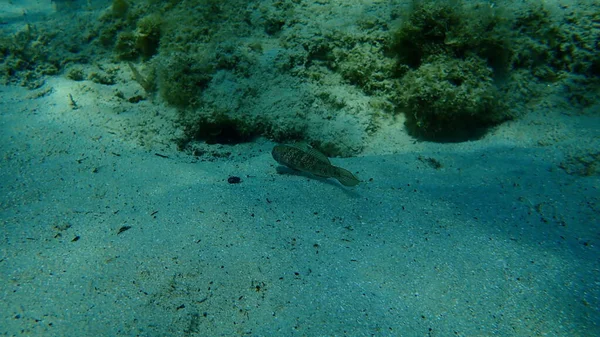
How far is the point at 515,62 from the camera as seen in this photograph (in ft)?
13.4

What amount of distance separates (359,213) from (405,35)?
8.88 feet

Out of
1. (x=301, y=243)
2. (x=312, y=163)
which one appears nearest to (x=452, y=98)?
(x=312, y=163)

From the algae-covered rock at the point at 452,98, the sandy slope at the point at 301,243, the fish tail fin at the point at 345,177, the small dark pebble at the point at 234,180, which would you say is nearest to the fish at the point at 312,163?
the fish tail fin at the point at 345,177

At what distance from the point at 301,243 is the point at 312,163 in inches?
36.8

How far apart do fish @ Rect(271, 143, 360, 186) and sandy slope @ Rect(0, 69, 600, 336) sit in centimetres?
16

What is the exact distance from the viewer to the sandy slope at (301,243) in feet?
6.51

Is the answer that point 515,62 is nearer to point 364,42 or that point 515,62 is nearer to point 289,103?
point 364,42

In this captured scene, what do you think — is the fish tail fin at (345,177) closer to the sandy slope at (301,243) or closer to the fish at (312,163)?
the fish at (312,163)

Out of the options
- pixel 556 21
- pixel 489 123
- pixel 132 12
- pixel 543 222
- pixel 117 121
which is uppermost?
pixel 556 21

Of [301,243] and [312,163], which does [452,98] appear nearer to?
[312,163]

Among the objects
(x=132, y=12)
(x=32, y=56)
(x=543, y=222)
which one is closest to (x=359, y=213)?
(x=543, y=222)

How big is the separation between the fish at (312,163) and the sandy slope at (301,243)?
0.16m

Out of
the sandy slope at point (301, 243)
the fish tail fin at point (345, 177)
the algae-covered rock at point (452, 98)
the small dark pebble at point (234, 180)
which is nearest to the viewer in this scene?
the sandy slope at point (301, 243)

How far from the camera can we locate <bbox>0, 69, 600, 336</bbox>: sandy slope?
198 centimetres
